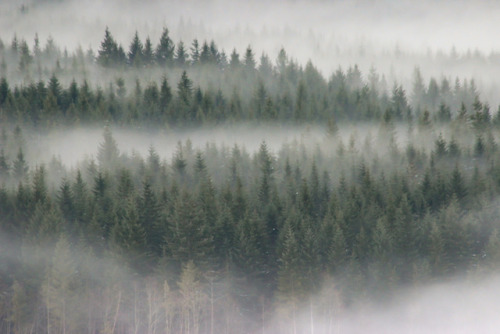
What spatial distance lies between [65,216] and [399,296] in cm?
3434

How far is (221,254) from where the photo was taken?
7075 cm

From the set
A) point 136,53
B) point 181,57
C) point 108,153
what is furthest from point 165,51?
point 108,153

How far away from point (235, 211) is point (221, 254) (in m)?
8.95

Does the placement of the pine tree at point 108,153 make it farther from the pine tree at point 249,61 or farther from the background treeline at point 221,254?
the pine tree at point 249,61

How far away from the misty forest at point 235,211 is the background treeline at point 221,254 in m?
0.18

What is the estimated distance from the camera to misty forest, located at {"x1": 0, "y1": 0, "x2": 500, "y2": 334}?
65.2m

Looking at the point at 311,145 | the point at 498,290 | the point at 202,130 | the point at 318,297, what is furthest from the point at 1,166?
the point at 498,290

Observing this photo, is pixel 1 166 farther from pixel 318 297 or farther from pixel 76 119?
pixel 318 297

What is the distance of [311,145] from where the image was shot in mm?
130625

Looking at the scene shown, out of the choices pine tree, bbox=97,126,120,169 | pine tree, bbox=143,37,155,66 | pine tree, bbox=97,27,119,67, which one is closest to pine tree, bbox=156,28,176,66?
pine tree, bbox=143,37,155,66

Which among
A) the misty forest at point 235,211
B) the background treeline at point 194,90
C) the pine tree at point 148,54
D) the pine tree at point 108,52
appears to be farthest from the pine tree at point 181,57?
the misty forest at point 235,211

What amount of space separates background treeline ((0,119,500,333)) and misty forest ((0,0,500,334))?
18 cm

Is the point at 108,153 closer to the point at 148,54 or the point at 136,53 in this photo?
the point at 136,53

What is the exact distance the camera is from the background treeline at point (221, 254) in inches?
2517
